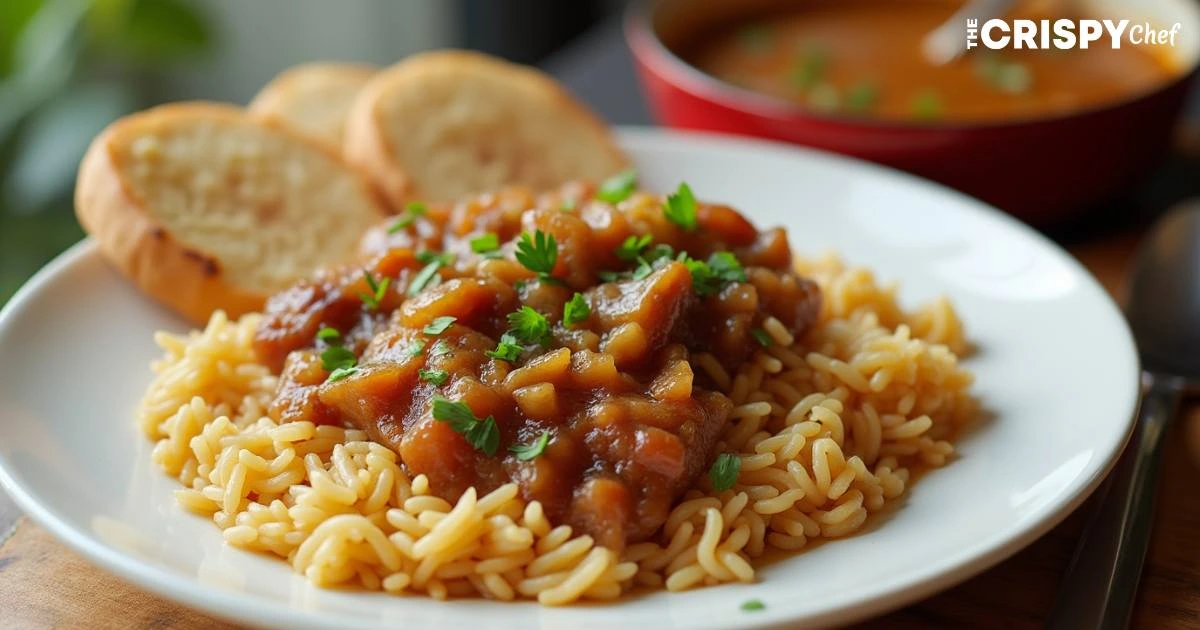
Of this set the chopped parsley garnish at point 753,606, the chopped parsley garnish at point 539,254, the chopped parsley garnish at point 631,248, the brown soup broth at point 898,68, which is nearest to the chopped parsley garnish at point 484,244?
the chopped parsley garnish at point 539,254

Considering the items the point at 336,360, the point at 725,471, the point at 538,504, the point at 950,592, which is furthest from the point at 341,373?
the point at 950,592

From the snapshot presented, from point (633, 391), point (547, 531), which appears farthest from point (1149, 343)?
point (547, 531)

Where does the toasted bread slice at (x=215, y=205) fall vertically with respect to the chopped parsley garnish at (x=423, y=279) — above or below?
below

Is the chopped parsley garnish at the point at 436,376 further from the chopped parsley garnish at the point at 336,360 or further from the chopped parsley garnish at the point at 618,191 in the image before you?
the chopped parsley garnish at the point at 618,191

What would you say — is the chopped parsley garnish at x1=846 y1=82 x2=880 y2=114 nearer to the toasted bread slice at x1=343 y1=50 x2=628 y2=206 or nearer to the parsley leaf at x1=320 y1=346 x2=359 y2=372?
the toasted bread slice at x1=343 y1=50 x2=628 y2=206

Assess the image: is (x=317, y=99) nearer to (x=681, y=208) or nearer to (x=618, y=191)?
(x=618, y=191)

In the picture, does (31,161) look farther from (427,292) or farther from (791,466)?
(791,466)

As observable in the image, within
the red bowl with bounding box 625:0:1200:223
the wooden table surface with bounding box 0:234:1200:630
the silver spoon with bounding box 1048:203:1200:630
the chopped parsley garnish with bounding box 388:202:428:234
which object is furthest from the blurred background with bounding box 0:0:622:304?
the silver spoon with bounding box 1048:203:1200:630
